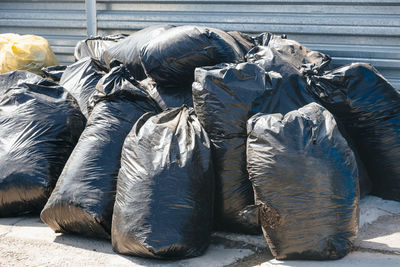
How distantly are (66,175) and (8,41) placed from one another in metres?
2.49

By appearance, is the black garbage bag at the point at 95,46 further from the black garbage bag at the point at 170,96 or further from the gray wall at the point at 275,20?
the black garbage bag at the point at 170,96

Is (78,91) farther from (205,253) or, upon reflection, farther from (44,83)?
(205,253)

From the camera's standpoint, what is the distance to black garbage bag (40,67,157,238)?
2791 mm

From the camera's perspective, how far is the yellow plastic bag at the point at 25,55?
4.66 metres

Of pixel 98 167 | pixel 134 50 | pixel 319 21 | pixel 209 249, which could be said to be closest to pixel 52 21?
pixel 134 50

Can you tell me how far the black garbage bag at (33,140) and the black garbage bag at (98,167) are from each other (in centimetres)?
25

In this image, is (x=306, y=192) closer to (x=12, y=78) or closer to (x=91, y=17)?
(x=12, y=78)

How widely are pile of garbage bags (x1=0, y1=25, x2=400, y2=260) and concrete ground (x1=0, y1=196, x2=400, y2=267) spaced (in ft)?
0.19

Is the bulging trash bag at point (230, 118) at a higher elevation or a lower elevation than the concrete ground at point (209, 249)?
higher

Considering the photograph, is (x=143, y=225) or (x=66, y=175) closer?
(x=143, y=225)

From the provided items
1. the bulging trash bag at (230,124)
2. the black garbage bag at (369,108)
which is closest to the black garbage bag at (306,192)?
the bulging trash bag at (230,124)

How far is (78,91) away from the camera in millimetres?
3768

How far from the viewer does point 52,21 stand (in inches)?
207

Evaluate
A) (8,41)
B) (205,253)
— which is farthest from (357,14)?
(8,41)
